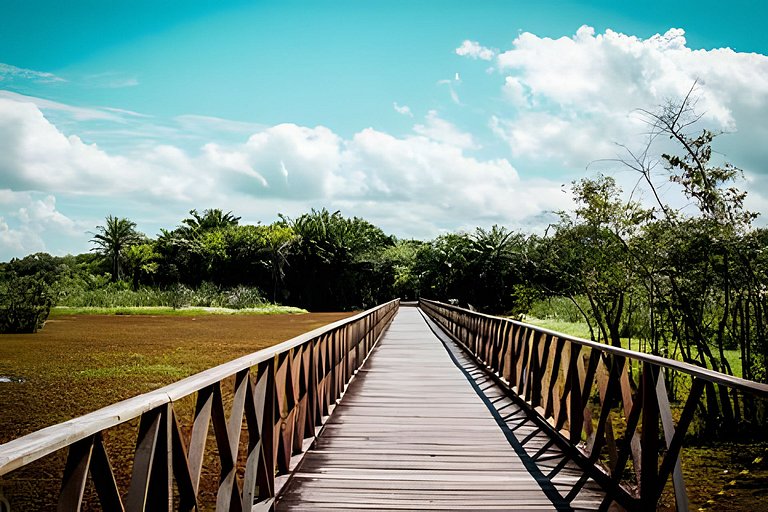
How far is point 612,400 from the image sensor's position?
4.73 m

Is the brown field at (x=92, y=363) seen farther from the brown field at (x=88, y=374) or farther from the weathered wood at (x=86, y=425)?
the weathered wood at (x=86, y=425)

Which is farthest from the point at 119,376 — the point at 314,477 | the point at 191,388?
the point at 191,388

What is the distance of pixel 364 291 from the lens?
165ft

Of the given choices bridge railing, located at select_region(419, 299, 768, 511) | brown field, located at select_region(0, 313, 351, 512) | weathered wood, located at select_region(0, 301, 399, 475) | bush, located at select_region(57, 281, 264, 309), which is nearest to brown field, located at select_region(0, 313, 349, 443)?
brown field, located at select_region(0, 313, 351, 512)

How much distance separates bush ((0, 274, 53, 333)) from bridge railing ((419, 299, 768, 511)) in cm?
1617

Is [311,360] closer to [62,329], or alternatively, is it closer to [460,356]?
[460,356]

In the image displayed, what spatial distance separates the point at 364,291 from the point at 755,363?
43.0 meters

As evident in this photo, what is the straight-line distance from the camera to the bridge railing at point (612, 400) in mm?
2658

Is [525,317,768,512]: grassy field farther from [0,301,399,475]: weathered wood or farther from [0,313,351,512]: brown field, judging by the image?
[0,301,399,475]: weathered wood

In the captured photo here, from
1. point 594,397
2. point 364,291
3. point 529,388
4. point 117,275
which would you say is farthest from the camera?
point 117,275

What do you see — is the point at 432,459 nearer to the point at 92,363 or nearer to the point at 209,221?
the point at 92,363

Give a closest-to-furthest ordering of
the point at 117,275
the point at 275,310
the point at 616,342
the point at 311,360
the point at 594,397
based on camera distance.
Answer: the point at 311,360, the point at 594,397, the point at 616,342, the point at 275,310, the point at 117,275

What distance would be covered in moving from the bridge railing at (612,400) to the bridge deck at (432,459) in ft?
0.64

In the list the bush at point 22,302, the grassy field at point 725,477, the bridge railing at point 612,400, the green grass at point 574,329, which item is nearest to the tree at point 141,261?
the bush at point 22,302
